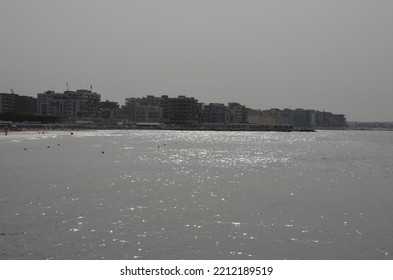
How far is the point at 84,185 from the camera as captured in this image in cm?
3519

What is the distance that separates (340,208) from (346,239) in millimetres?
7617

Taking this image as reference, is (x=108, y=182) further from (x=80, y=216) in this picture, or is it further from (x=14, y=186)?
(x=80, y=216)

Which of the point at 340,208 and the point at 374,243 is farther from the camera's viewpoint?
the point at 340,208

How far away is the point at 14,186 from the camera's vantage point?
3344 cm

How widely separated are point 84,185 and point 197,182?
8.77m

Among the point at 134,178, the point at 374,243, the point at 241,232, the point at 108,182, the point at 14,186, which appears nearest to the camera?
the point at 374,243

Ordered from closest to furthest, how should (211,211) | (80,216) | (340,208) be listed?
(80,216) < (211,211) < (340,208)

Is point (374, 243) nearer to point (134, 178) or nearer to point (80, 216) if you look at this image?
point (80, 216)

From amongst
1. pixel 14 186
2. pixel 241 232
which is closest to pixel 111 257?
pixel 241 232

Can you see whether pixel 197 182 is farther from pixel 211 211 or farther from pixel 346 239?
pixel 346 239

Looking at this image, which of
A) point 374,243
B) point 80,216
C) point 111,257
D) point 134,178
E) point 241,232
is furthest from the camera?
point 134,178
